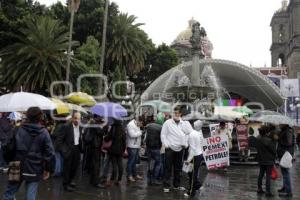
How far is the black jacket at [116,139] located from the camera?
10.7 metres

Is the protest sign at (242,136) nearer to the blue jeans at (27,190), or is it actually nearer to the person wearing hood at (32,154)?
the person wearing hood at (32,154)

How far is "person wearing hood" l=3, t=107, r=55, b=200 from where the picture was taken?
6.55 m

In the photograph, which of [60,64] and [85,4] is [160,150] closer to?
[60,64]

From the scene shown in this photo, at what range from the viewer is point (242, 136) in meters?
17.0

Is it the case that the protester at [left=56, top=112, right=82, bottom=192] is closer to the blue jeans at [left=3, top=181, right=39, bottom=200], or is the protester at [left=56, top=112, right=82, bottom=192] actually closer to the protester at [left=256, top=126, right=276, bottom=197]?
the blue jeans at [left=3, top=181, right=39, bottom=200]

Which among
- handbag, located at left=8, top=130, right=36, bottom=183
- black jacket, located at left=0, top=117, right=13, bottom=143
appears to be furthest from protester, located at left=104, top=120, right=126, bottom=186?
handbag, located at left=8, top=130, right=36, bottom=183

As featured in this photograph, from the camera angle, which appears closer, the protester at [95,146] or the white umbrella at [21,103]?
the protester at [95,146]

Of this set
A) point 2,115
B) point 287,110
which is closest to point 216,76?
point 287,110

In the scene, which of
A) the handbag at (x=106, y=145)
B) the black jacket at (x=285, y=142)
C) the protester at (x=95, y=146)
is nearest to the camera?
the black jacket at (x=285, y=142)

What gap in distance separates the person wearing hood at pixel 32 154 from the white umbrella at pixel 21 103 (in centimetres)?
530

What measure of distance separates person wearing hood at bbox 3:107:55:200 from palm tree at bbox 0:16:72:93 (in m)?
22.3

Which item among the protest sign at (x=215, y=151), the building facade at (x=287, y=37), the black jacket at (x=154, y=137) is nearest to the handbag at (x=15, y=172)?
the black jacket at (x=154, y=137)

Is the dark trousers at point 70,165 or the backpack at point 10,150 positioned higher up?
the backpack at point 10,150

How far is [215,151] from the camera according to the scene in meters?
14.5
